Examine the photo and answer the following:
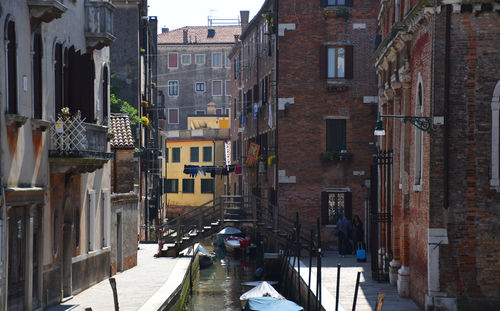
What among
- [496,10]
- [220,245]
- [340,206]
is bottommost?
[220,245]

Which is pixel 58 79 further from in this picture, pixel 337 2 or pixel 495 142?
pixel 337 2

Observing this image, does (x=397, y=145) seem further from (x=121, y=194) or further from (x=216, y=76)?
(x=216, y=76)

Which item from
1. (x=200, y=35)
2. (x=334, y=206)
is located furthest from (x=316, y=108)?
(x=200, y=35)

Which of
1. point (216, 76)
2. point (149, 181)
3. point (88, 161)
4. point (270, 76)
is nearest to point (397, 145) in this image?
point (88, 161)

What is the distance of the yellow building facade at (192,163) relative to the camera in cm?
6650

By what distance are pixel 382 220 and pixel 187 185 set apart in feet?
143

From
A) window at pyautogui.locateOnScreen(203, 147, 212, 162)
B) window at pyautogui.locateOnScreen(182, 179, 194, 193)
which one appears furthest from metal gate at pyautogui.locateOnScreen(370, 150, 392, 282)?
window at pyautogui.locateOnScreen(203, 147, 212, 162)

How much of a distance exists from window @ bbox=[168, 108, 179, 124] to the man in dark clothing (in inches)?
1799

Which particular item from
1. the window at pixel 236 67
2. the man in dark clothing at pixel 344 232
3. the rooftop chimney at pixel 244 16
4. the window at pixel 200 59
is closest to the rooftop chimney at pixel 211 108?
the window at pixel 200 59

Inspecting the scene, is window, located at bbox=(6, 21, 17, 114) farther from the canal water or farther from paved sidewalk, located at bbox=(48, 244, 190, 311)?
the canal water

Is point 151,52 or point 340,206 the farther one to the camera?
point 151,52

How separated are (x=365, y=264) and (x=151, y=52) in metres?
23.2

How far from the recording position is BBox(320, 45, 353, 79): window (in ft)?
114

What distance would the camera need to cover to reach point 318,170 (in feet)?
114
